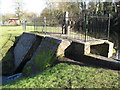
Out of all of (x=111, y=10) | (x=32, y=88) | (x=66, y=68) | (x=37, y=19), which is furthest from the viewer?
(x=111, y=10)

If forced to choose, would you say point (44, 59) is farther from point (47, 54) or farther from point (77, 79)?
point (77, 79)

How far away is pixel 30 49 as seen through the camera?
9.55 m

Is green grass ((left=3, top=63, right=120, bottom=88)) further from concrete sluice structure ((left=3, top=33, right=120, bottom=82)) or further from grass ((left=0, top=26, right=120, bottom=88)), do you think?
concrete sluice structure ((left=3, top=33, right=120, bottom=82))

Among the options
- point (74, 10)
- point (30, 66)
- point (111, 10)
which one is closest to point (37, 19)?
point (30, 66)

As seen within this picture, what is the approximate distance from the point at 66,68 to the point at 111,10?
3180 cm

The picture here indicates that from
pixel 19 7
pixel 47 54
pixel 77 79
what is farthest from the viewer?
pixel 19 7

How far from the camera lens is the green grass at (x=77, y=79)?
3960mm

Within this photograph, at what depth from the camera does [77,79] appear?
431 cm

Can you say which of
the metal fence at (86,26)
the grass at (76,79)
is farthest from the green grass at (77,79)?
the metal fence at (86,26)

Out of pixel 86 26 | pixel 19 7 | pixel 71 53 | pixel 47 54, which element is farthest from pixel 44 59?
pixel 19 7

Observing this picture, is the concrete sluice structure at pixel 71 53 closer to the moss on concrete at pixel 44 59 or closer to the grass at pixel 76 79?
the moss on concrete at pixel 44 59

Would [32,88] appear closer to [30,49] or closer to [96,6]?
[30,49]

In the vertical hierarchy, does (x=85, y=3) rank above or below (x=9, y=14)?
above

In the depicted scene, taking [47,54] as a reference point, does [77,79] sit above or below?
below
